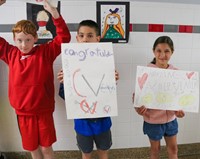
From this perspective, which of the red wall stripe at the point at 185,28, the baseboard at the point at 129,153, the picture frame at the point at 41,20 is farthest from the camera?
the baseboard at the point at 129,153

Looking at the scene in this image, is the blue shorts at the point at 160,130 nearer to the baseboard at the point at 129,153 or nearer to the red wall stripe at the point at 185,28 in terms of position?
the baseboard at the point at 129,153

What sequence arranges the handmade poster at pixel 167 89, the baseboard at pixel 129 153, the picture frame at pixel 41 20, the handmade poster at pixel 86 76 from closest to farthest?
the handmade poster at pixel 86 76 → the handmade poster at pixel 167 89 → the picture frame at pixel 41 20 → the baseboard at pixel 129 153

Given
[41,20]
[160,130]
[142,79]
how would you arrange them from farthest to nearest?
[41,20]
[160,130]
[142,79]

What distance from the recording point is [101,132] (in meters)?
1.38

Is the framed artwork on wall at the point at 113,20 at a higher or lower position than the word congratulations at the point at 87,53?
higher

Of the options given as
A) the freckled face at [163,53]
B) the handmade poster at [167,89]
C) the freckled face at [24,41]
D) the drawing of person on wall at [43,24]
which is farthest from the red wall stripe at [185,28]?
the freckled face at [24,41]

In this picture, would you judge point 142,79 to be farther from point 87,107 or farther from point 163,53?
point 87,107

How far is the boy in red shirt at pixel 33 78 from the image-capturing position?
1.33 m

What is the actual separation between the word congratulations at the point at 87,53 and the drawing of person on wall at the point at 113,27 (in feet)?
1.55

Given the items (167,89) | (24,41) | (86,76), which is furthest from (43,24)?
(167,89)

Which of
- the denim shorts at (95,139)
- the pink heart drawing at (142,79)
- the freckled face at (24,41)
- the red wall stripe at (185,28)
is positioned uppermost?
the red wall stripe at (185,28)

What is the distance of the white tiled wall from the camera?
64.9 inches

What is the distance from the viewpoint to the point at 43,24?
1646 millimetres

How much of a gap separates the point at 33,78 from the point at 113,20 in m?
0.80
